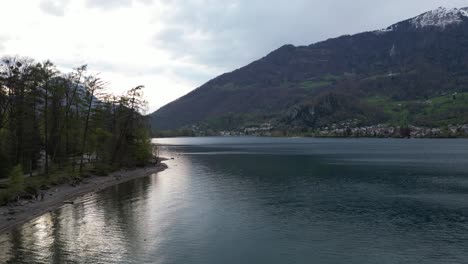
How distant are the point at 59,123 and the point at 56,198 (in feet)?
83.2

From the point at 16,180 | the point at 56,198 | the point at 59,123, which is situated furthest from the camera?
the point at 59,123

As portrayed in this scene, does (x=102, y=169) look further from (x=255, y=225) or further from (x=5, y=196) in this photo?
(x=255, y=225)

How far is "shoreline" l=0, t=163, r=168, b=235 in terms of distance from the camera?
48.5m

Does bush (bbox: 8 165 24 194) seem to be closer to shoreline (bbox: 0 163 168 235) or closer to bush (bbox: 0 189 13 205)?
bush (bbox: 0 189 13 205)

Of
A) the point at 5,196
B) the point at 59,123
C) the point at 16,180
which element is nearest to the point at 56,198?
the point at 16,180

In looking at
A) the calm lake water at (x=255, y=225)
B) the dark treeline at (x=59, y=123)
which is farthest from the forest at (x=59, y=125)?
the calm lake water at (x=255, y=225)

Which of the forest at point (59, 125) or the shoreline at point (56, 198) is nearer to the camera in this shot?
the shoreline at point (56, 198)

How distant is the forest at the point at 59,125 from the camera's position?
67.3 meters

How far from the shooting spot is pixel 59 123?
83.1 meters

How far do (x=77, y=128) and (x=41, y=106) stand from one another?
12228 millimetres

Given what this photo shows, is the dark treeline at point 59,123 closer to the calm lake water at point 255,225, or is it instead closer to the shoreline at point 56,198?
the shoreline at point 56,198

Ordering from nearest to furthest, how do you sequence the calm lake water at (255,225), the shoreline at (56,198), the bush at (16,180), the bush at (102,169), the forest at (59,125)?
the calm lake water at (255,225), the shoreline at (56,198), the bush at (16,180), the forest at (59,125), the bush at (102,169)

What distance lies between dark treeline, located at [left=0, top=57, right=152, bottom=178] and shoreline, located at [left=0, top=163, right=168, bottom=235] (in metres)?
4.83

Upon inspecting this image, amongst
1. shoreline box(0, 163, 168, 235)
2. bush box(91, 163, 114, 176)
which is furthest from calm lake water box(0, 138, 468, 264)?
bush box(91, 163, 114, 176)
